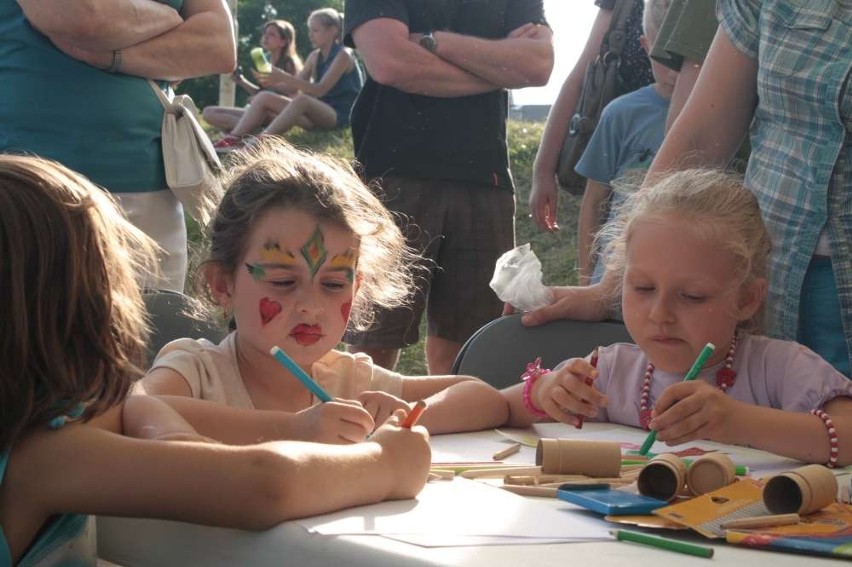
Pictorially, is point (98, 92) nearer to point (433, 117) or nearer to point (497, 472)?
point (433, 117)

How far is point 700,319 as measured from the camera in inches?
84.9

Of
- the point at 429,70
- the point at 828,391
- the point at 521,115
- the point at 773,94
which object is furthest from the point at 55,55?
the point at 521,115

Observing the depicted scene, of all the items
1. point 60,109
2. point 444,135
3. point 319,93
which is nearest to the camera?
point 60,109

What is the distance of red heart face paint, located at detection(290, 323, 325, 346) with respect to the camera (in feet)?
6.86

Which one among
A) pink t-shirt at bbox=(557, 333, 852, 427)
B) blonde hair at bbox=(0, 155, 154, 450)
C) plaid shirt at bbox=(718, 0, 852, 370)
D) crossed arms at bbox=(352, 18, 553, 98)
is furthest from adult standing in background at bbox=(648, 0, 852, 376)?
blonde hair at bbox=(0, 155, 154, 450)

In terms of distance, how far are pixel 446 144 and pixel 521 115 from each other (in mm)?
13115

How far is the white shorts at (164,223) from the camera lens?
2.89m

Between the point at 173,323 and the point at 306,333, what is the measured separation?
1.41 ft

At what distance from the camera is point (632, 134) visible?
12.0 ft

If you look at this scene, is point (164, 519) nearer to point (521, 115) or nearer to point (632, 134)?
point (632, 134)

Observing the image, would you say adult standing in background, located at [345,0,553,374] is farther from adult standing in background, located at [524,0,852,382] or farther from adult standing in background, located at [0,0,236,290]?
adult standing in background, located at [524,0,852,382]

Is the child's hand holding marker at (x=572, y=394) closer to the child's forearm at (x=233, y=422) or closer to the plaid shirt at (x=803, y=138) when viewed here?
the plaid shirt at (x=803, y=138)

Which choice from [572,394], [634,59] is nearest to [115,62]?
[572,394]

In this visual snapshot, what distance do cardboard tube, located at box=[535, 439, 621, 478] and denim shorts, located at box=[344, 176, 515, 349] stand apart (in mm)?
1746
